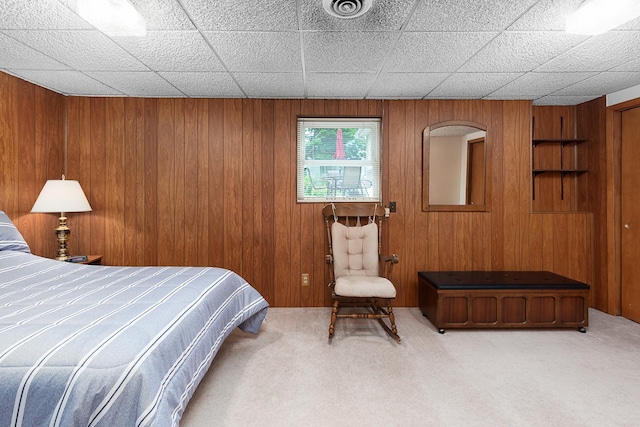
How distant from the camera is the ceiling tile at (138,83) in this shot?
300cm

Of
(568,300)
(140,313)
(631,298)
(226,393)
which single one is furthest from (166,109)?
(631,298)

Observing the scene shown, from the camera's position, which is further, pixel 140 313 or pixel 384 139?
pixel 384 139

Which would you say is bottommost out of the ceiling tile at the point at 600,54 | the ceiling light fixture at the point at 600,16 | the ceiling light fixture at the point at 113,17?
the ceiling light fixture at the point at 600,16

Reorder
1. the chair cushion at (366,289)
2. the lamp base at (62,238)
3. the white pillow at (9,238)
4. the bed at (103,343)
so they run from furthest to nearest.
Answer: the lamp base at (62,238) < the chair cushion at (366,289) < the white pillow at (9,238) < the bed at (103,343)

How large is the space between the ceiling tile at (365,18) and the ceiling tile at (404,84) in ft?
2.82

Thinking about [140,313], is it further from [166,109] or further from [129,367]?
[166,109]

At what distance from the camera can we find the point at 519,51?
8.29 ft

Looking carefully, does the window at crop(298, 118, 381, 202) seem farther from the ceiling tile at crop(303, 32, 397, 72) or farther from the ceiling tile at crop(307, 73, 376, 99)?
the ceiling tile at crop(303, 32, 397, 72)

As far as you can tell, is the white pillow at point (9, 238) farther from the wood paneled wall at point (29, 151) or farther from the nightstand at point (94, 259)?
the nightstand at point (94, 259)

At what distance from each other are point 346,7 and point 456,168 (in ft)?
7.96

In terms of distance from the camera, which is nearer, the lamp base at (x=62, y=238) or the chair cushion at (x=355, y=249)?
the lamp base at (x=62, y=238)

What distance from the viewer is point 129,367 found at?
121 centimetres

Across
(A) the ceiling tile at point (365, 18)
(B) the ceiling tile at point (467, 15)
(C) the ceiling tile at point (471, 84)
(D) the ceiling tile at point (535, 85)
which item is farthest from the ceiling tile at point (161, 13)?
(D) the ceiling tile at point (535, 85)

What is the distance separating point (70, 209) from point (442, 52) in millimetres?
3541
